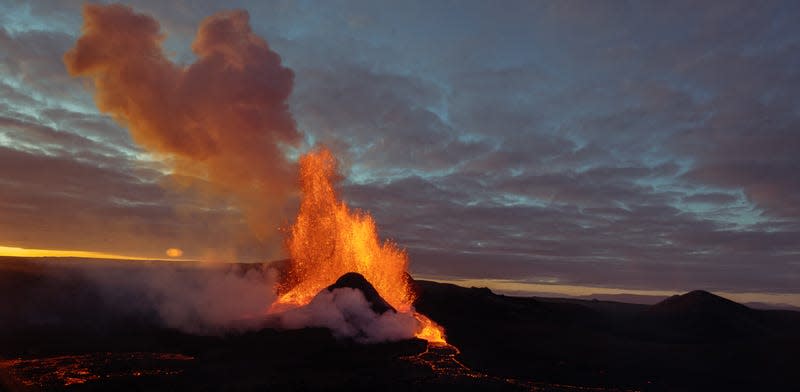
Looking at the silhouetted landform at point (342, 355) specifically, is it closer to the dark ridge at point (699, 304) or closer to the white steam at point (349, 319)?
the white steam at point (349, 319)

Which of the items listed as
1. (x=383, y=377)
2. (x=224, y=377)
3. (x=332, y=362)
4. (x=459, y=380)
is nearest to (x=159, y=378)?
(x=224, y=377)

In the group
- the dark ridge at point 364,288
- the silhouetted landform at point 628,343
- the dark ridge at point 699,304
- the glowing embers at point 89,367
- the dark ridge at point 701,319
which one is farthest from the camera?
the dark ridge at point 699,304

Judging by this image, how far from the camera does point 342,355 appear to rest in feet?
144

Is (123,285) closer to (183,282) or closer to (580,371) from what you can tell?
(183,282)

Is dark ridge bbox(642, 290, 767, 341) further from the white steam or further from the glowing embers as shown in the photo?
the glowing embers

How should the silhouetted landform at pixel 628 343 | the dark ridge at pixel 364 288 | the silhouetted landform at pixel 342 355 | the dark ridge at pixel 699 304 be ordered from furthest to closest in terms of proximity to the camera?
the dark ridge at pixel 699 304 → the dark ridge at pixel 364 288 → the silhouetted landform at pixel 628 343 → the silhouetted landform at pixel 342 355

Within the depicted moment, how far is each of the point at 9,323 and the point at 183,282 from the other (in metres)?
25.2

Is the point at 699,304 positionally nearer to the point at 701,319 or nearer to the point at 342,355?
the point at 701,319

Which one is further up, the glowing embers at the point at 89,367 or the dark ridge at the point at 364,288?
the dark ridge at the point at 364,288

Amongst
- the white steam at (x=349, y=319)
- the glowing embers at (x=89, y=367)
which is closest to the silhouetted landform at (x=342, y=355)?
the glowing embers at (x=89, y=367)

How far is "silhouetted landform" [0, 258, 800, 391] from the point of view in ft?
117

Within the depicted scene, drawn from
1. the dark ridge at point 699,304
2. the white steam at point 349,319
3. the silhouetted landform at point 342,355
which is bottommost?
the silhouetted landform at point 342,355

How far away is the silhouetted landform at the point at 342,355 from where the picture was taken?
3566 centimetres

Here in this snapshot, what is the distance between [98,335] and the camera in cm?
5388
